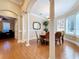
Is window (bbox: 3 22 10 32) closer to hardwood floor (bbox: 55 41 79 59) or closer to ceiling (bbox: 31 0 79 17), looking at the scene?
ceiling (bbox: 31 0 79 17)

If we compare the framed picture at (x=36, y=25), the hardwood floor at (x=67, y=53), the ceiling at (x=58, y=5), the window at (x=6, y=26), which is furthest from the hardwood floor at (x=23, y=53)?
the window at (x=6, y=26)

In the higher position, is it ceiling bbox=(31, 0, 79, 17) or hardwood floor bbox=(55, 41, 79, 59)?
ceiling bbox=(31, 0, 79, 17)

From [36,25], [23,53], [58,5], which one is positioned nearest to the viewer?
[23,53]

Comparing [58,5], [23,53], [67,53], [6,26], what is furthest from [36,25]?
[67,53]

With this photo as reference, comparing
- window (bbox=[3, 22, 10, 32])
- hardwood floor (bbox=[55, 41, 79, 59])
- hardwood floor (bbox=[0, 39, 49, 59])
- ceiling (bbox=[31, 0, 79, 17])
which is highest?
ceiling (bbox=[31, 0, 79, 17])

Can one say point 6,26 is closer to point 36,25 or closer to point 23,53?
point 36,25

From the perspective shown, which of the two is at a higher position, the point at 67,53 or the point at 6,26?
the point at 6,26

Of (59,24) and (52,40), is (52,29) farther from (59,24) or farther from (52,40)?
(59,24)

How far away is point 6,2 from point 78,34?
6.13 m

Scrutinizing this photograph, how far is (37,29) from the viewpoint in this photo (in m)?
11.4

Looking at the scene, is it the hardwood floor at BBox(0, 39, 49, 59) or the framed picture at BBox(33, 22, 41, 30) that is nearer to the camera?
the hardwood floor at BBox(0, 39, 49, 59)

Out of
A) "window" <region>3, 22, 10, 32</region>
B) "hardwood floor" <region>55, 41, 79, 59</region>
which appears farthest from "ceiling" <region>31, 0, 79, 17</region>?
"window" <region>3, 22, 10, 32</region>

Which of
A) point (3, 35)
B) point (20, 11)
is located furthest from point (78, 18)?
point (3, 35)

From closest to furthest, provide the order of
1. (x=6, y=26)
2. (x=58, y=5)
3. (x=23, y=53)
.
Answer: (x=23, y=53) → (x=58, y=5) → (x=6, y=26)
